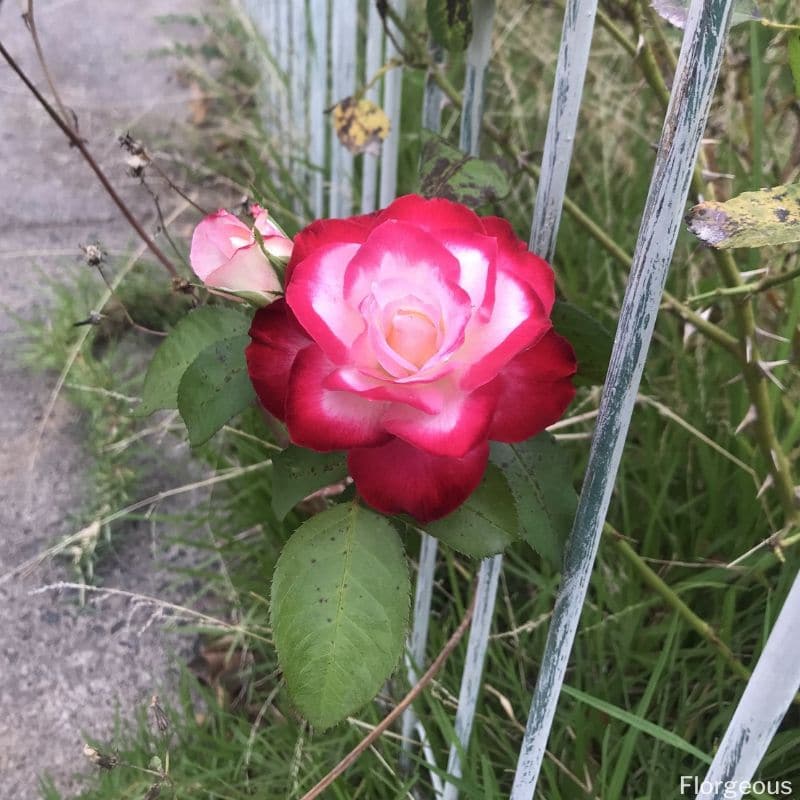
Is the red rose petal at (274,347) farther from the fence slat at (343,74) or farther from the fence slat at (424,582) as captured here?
the fence slat at (343,74)

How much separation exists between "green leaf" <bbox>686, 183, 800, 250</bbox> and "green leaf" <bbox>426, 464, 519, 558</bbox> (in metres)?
0.21

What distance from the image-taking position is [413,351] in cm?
50

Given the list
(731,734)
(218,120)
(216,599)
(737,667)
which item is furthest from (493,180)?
(218,120)

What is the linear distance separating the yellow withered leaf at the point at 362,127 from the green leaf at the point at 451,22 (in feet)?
0.72

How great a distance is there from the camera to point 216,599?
1.35m

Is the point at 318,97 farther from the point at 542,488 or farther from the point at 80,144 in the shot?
the point at 542,488

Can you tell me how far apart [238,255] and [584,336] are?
25cm

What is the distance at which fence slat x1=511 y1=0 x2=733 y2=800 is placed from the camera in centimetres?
43

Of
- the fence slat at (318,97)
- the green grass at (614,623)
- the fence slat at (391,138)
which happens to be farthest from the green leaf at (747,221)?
the fence slat at (318,97)

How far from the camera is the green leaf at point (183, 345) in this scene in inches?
25.8

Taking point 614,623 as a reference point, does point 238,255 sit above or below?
above

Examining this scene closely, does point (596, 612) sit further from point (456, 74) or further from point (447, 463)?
point (456, 74)

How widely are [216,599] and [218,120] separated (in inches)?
63.7

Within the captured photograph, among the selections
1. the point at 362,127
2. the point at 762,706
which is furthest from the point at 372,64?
the point at 762,706
